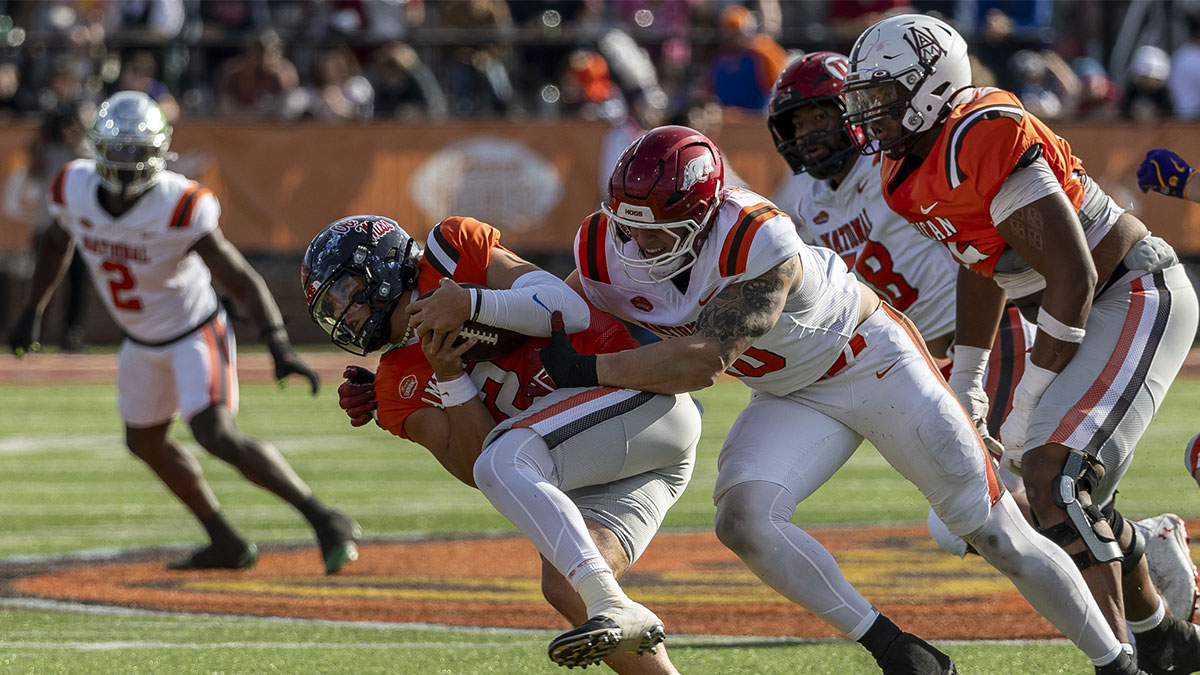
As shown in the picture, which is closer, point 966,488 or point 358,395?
point 966,488

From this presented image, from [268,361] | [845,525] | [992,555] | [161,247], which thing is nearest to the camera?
[992,555]

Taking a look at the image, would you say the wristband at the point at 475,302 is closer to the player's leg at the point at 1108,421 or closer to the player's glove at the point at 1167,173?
the player's leg at the point at 1108,421

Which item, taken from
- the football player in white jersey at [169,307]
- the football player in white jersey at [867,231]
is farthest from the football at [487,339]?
the football player in white jersey at [169,307]

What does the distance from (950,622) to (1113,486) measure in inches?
38.4

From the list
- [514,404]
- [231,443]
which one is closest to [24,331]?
[231,443]

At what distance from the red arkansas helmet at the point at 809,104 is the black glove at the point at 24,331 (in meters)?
3.65

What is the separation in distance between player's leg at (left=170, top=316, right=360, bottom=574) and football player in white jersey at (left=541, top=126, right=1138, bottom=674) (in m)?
2.74

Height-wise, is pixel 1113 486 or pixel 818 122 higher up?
pixel 818 122

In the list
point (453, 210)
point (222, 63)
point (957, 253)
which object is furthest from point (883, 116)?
point (222, 63)

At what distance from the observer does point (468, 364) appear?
175 inches

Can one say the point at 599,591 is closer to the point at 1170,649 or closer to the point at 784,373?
the point at 784,373

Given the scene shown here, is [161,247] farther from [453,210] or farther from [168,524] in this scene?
[453,210]

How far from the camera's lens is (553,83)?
16.6 meters

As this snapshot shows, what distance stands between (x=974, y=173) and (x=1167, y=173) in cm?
86
